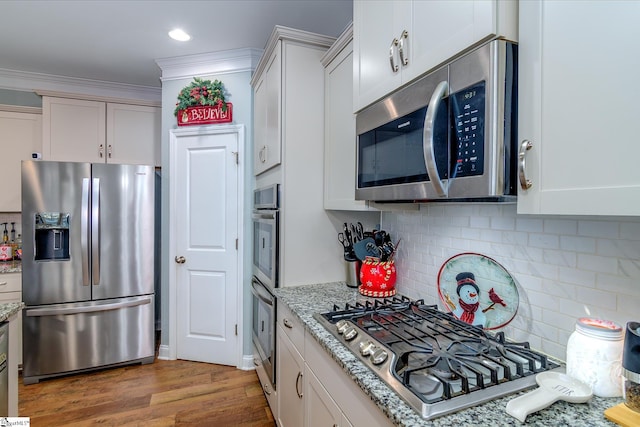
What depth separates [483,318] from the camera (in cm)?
128

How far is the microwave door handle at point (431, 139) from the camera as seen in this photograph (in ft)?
3.04

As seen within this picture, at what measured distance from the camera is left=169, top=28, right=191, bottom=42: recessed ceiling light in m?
2.45

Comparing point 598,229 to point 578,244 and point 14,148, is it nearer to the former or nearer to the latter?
point 578,244

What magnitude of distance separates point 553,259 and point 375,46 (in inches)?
39.5

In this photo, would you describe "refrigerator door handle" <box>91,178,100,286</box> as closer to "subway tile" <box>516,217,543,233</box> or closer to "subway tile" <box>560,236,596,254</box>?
"subway tile" <box>516,217,543,233</box>

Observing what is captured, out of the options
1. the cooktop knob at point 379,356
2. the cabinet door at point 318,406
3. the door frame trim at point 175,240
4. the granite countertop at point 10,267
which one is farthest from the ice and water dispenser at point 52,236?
the cooktop knob at point 379,356

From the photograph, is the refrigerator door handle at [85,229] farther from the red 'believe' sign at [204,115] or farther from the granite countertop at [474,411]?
the granite countertop at [474,411]

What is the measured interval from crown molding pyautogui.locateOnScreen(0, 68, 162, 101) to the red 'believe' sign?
1087 millimetres

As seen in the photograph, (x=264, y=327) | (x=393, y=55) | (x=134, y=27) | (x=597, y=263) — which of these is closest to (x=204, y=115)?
(x=134, y=27)

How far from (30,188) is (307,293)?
2.42m

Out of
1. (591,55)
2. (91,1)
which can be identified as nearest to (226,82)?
(91,1)

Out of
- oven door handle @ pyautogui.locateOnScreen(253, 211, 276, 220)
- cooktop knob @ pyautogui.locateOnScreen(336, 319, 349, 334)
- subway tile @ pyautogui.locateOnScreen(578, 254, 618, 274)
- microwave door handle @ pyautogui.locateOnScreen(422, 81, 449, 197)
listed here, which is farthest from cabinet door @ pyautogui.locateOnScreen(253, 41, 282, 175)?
subway tile @ pyautogui.locateOnScreen(578, 254, 618, 274)

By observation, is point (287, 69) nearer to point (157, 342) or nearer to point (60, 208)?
point (60, 208)

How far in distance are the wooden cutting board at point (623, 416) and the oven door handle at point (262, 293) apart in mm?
1550
